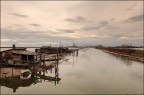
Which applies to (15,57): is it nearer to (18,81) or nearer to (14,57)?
(14,57)

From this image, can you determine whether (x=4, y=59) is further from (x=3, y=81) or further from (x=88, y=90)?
(x=88, y=90)

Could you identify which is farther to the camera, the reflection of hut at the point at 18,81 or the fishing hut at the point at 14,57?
the fishing hut at the point at 14,57

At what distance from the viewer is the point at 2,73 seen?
1286 inches

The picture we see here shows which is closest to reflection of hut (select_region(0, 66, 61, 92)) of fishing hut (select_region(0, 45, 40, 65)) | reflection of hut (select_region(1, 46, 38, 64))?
fishing hut (select_region(0, 45, 40, 65))

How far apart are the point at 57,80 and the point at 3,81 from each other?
9420 millimetres

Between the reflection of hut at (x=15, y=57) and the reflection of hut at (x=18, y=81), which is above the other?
the reflection of hut at (x=15, y=57)

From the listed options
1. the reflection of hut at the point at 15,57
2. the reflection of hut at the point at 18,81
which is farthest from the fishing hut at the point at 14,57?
the reflection of hut at the point at 18,81

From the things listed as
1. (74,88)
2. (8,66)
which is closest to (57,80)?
(74,88)

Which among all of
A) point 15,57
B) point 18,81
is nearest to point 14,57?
point 15,57

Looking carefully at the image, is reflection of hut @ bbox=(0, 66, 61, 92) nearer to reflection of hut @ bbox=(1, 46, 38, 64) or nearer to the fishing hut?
the fishing hut

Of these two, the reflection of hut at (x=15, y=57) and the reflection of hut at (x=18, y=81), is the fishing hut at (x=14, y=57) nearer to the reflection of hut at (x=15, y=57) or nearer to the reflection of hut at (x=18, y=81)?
the reflection of hut at (x=15, y=57)

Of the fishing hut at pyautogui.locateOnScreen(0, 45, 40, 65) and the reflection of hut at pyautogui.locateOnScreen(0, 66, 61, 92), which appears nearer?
the reflection of hut at pyautogui.locateOnScreen(0, 66, 61, 92)

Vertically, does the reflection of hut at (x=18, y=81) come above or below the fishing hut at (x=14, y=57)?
below

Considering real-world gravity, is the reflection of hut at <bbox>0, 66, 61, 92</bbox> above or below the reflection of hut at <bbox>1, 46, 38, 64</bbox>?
below
